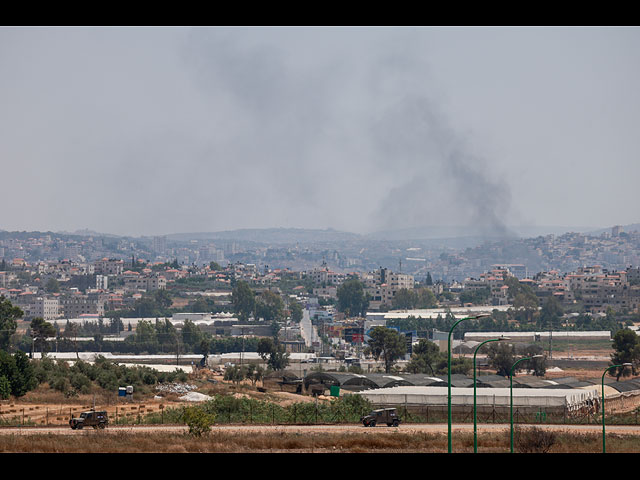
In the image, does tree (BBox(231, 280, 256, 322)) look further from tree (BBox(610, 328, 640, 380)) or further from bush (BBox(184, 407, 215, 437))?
bush (BBox(184, 407, 215, 437))

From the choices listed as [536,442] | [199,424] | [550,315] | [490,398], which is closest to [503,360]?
[490,398]

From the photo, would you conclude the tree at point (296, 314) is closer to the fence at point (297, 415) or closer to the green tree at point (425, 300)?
the green tree at point (425, 300)

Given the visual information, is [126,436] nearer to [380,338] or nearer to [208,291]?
[380,338]

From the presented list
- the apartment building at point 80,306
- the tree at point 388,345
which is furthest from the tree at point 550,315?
the apartment building at point 80,306

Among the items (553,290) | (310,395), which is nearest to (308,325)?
(553,290)

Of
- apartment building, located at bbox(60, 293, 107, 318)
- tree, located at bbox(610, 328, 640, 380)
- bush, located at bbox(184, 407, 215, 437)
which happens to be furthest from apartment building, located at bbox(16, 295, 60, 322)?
A: bush, located at bbox(184, 407, 215, 437)

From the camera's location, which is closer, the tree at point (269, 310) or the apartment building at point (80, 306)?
the tree at point (269, 310)

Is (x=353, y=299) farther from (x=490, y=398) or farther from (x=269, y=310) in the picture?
(x=490, y=398)
